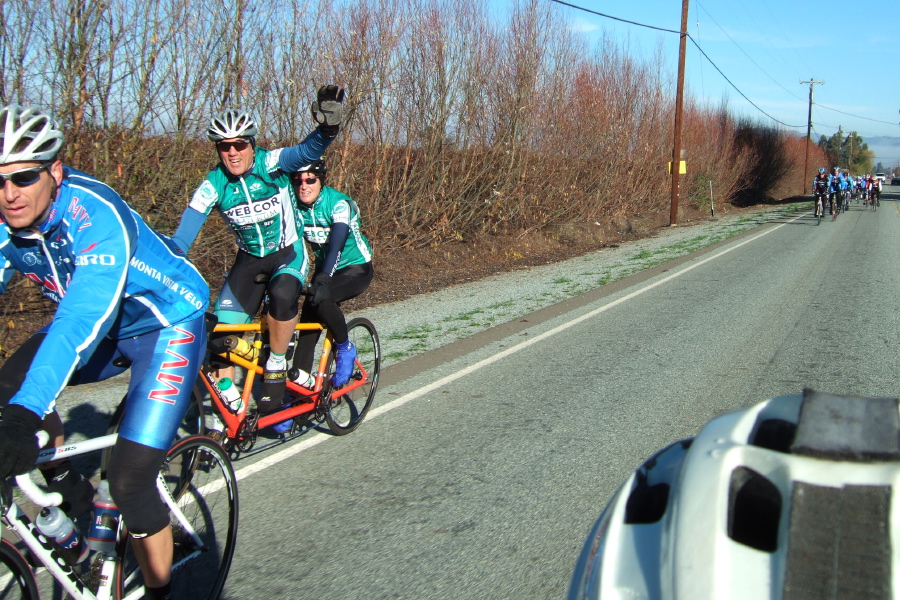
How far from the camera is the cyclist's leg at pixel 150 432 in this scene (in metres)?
2.80

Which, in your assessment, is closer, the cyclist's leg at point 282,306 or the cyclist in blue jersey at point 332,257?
the cyclist's leg at point 282,306

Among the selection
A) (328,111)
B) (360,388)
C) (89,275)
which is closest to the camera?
(89,275)

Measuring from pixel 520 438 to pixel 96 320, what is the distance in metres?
3.42

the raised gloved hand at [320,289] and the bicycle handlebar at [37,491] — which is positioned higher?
the raised gloved hand at [320,289]

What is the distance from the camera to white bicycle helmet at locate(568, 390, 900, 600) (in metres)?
1.33

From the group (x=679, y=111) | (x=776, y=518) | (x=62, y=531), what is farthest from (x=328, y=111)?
(x=679, y=111)

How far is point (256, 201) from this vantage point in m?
4.84

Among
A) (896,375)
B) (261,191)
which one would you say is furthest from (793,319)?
(261,191)

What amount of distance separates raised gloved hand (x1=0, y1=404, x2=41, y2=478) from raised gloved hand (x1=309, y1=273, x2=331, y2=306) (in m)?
2.69

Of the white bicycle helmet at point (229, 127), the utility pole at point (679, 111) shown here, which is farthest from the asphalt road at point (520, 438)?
the utility pole at point (679, 111)

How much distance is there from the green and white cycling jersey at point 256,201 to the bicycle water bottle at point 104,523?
6.98ft

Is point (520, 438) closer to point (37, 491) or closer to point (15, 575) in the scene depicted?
point (37, 491)

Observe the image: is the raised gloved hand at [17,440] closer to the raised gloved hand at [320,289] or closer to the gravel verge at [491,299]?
the raised gloved hand at [320,289]

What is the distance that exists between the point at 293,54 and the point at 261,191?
7.67 metres
